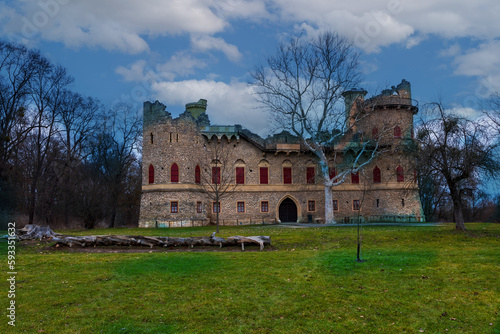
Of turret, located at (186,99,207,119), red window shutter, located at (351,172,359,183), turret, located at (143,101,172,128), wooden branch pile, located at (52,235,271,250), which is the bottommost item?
wooden branch pile, located at (52,235,271,250)

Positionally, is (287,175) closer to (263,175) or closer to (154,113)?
(263,175)

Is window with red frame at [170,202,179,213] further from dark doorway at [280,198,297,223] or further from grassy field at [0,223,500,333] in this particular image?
grassy field at [0,223,500,333]

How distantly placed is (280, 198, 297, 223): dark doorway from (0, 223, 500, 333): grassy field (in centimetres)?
2408

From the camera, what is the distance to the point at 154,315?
7.65 m

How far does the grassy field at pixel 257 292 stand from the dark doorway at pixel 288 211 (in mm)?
24079

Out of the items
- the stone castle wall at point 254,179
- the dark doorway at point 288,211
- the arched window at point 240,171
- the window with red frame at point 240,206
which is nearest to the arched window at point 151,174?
the stone castle wall at point 254,179

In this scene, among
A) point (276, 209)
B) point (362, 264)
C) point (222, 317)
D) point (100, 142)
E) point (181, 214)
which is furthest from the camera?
point (100, 142)

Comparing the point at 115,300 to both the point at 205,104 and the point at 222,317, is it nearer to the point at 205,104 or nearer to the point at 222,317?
the point at 222,317

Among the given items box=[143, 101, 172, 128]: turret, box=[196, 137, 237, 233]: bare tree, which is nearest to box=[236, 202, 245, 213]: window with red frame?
box=[196, 137, 237, 233]: bare tree

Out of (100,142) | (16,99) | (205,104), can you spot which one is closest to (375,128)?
(205,104)

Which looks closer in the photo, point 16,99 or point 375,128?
point 16,99

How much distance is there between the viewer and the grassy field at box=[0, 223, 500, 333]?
23.8 feet

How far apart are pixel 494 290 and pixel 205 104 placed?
3621cm

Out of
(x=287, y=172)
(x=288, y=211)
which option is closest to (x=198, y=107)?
(x=287, y=172)
